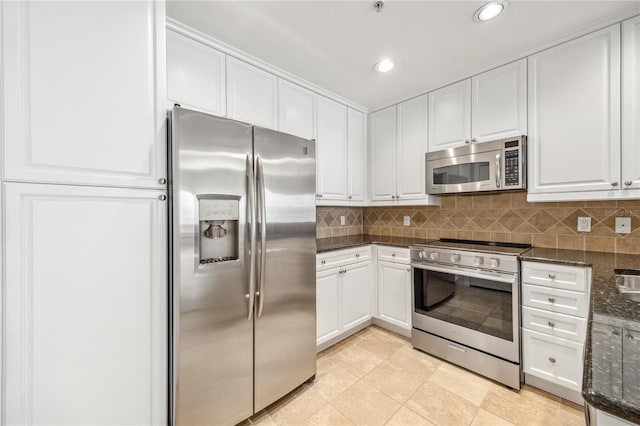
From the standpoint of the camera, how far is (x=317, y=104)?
8.52 feet

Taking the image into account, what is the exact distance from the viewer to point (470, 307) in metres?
2.11

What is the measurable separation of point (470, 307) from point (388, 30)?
2.17 meters

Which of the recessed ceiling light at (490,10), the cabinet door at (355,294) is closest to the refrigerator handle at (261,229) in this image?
the cabinet door at (355,294)

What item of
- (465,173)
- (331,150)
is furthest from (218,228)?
(465,173)

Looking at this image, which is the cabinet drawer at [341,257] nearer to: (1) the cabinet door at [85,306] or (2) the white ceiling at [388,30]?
(1) the cabinet door at [85,306]

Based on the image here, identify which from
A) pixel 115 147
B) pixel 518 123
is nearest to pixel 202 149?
pixel 115 147

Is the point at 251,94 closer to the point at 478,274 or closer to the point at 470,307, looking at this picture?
the point at 478,274

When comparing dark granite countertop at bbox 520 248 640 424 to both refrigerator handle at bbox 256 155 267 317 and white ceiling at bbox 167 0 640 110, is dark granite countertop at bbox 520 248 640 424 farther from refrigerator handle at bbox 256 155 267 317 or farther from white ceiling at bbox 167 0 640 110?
white ceiling at bbox 167 0 640 110

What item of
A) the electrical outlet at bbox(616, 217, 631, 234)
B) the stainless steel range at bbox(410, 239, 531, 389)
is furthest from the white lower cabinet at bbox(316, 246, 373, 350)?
the electrical outlet at bbox(616, 217, 631, 234)

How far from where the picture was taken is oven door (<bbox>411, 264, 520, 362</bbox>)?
1.90m

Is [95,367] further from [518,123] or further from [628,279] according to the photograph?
[518,123]

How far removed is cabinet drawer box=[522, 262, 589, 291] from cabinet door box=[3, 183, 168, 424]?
7.55 feet

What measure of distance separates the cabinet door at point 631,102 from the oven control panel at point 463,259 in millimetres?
832

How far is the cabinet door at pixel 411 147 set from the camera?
267 centimetres
